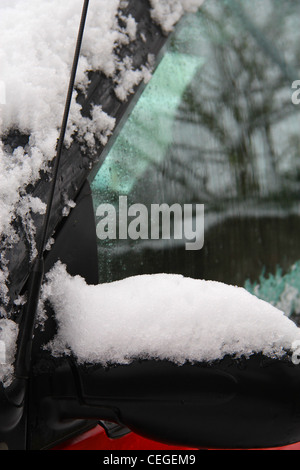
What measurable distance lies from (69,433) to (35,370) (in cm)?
27

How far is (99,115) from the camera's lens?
3.75ft

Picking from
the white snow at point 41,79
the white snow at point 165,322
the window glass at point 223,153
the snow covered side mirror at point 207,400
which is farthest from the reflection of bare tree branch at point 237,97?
the snow covered side mirror at point 207,400

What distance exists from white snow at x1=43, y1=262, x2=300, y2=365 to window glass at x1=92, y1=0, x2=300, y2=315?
0.23 meters

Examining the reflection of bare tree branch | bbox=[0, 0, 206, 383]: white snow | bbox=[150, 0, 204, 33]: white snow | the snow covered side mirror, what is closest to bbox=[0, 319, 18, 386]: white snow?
bbox=[0, 0, 206, 383]: white snow

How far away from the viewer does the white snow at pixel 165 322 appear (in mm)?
921

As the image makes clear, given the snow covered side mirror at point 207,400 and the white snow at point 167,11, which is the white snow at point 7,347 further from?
the white snow at point 167,11

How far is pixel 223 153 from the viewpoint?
4.96 ft

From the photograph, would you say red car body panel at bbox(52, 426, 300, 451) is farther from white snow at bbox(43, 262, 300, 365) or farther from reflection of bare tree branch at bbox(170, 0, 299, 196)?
reflection of bare tree branch at bbox(170, 0, 299, 196)

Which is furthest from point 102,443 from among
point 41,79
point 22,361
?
point 41,79

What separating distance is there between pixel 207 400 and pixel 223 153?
2.66ft

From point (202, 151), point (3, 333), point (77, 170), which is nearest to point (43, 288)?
point (3, 333)

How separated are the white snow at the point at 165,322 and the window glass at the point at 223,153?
0.23 metres

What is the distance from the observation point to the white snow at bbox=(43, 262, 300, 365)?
92 cm

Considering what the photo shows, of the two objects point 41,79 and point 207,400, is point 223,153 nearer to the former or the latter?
point 41,79
